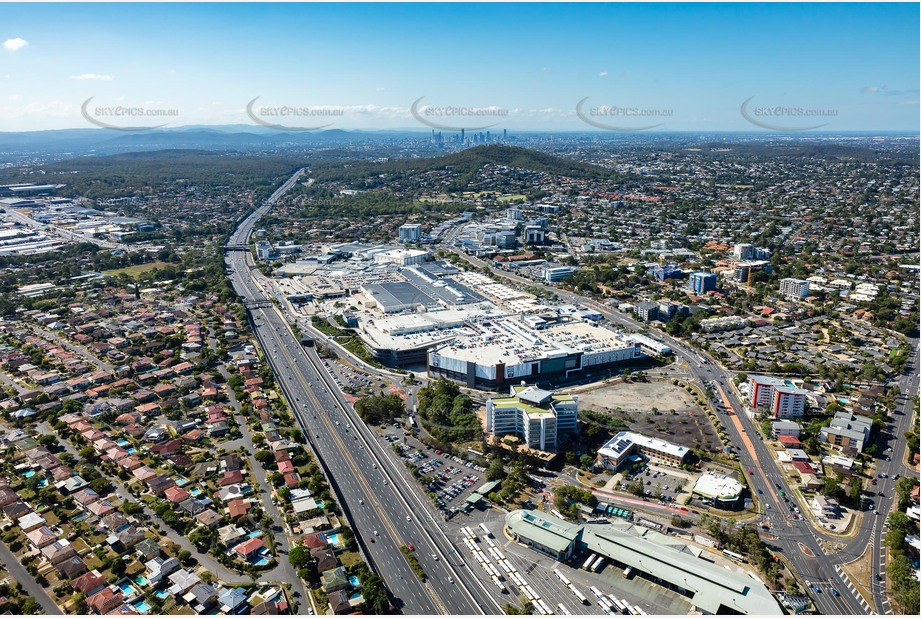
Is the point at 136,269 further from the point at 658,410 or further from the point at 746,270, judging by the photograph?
the point at 746,270

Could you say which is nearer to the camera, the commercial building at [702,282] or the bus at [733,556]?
the bus at [733,556]

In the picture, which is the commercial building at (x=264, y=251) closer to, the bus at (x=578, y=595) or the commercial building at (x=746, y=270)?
the commercial building at (x=746, y=270)

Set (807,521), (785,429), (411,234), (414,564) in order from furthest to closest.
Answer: (411,234) < (785,429) < (807,521) < (414,564)

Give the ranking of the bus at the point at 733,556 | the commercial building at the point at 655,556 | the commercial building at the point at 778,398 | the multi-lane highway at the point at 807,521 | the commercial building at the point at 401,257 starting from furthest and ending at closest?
1. the commercial building at the point at 401,257
2. the commercial building at the point at 778,398
3. the bus at the point at 733,556
4. the multi-lane highway at the point at 807,521
5. the commercial building at the point at 655,556

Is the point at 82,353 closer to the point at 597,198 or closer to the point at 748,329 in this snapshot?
the point at 748,329

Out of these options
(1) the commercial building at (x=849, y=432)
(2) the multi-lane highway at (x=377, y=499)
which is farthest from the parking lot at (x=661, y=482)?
(2) the multi-lane highway at (x=377, y=499)

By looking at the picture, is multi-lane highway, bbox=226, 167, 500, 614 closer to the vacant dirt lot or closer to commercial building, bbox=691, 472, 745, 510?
commercial building, bbox=691, 472, 745, 510

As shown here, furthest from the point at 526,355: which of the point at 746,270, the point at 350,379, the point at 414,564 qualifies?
the point at 746,270

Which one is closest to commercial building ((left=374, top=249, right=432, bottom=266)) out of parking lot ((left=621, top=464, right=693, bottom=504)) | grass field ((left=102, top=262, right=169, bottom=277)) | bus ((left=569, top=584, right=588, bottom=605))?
grass field ((left=102, top=262, right=169, bottom=277))
